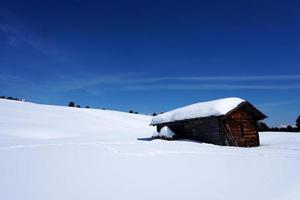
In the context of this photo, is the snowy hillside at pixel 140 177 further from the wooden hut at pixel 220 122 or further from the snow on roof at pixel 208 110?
the snow on roof at pixel 208 110

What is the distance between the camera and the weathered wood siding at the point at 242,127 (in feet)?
71.8

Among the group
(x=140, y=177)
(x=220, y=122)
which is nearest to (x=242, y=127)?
(x=220, y=122)

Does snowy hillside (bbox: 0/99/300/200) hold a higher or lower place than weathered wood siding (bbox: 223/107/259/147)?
lower

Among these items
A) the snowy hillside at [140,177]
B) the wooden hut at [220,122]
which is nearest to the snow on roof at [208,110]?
the wooden hut at [220,122]

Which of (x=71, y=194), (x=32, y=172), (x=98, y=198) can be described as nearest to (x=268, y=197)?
(x=98, y=198)

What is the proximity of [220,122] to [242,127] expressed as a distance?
289 cm

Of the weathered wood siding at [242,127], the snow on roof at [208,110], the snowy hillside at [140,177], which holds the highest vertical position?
the snow on roof at [208,110]

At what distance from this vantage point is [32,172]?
24.8 feet

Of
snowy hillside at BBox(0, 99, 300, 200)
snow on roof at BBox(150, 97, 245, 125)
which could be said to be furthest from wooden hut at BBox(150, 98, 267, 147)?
snowy hillside at BBox(0, 99, 300, 200)

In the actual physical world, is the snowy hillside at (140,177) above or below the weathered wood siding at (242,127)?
below

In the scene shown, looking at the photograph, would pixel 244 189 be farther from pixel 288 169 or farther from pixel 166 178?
pixel 288 169

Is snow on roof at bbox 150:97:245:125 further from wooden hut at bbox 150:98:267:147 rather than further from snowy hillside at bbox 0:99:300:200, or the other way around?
snowy hillside at bbox 0:99:300:200

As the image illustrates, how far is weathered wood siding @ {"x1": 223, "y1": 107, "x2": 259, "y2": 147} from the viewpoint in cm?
2190

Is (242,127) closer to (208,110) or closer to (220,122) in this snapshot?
(220,122)
